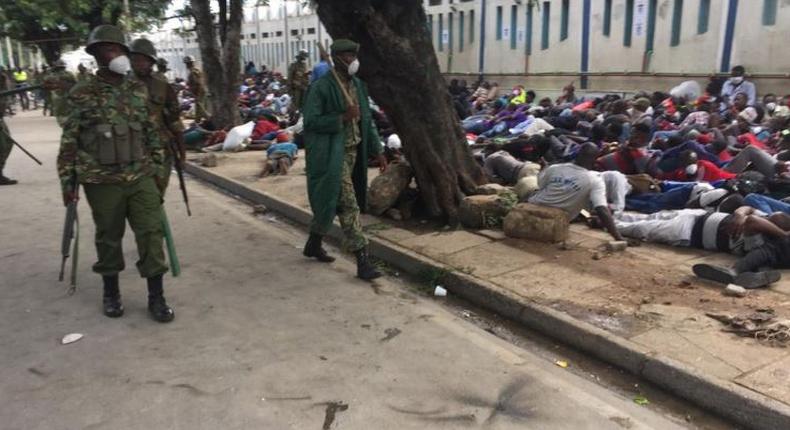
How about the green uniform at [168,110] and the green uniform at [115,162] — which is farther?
the green uniform at [168,110]

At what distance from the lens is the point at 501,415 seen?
3.18 m

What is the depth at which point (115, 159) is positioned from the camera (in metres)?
4.02

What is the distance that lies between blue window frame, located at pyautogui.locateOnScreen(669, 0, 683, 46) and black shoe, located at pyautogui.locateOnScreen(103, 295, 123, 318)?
1355 centimetres

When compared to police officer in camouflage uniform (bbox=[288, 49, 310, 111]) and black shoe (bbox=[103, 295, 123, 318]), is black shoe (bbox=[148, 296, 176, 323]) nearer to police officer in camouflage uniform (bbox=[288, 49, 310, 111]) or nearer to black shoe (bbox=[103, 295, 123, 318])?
black shoe (bbox=[103, 295, 123, 318])

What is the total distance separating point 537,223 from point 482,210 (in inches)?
25.5

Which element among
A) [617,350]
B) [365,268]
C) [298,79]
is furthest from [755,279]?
[298,79]

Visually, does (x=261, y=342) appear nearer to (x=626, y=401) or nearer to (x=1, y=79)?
(x=626, y=401)

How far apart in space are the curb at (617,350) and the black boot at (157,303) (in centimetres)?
203

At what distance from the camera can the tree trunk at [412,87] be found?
235 inches

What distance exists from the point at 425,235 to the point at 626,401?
3.07 metres

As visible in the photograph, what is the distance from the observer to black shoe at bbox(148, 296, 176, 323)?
4.27 m

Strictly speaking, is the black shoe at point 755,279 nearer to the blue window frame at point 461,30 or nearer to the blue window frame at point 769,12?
the blue window frame at point 769,12

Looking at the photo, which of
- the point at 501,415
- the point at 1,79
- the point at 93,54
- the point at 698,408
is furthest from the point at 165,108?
the point at 1,79

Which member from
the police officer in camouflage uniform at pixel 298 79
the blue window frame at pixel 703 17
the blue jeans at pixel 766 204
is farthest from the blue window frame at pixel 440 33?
the blue jeans at pixel 766 204
